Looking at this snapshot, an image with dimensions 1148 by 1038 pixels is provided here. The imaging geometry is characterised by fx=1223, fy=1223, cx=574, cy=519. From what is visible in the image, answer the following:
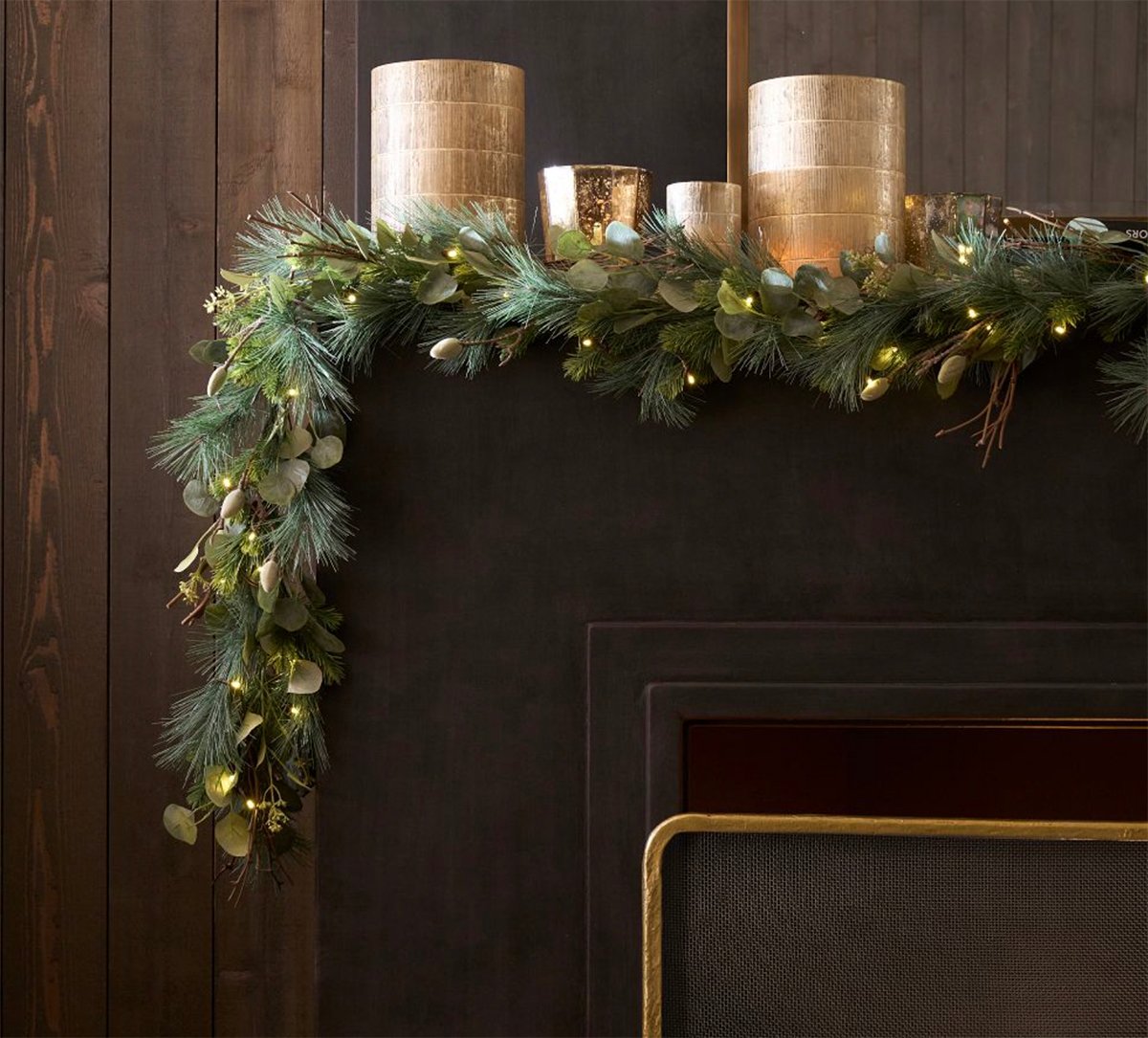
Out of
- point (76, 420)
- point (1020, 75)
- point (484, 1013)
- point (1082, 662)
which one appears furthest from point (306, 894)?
point (1020, 75)

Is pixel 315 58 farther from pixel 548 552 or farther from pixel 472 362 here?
pixel 548 552

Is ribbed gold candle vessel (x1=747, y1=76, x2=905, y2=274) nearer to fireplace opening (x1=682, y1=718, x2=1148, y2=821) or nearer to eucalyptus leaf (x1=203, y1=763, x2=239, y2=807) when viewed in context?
fireplace opening (x1=682, y1=718, x2=1148, y2=821)

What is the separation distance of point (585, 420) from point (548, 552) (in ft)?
0.39

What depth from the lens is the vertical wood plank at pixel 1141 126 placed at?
1.23m

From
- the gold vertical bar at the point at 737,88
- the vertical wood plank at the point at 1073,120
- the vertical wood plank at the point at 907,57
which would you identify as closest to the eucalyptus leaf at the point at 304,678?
the gold vertical bar at the point at 737,88

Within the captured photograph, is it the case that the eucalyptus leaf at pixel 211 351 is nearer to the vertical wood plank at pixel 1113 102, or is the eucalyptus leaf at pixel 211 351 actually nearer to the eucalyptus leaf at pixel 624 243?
the eucalyptus leaf at pixel 624 243

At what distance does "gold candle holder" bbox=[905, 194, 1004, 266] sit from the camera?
1069mm

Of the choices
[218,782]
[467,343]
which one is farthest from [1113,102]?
[218,782]

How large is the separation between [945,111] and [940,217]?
259mm

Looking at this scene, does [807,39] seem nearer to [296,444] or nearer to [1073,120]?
[1073,120]

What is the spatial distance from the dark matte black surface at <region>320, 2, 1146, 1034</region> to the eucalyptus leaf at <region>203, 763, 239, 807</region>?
8 cm

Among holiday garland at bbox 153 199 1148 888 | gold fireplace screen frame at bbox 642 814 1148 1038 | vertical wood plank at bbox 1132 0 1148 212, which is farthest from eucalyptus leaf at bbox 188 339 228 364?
vertical wood plank at bbox 1132 0 1148 212

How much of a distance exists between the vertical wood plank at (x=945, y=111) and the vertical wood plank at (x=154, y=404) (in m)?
0.84

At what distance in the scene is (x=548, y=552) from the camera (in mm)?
1057
